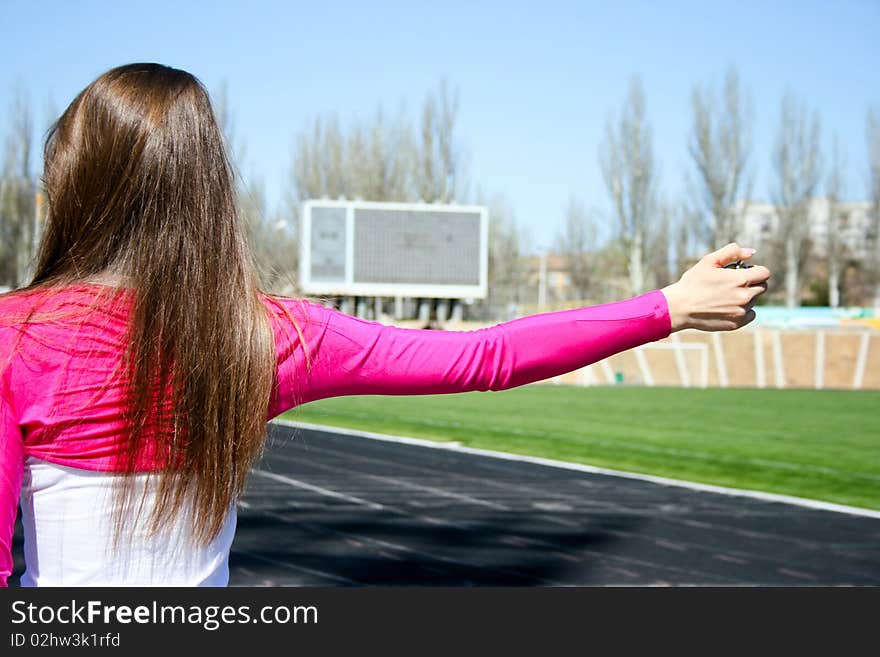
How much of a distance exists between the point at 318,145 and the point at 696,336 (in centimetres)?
2167

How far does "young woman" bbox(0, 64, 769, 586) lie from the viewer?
3.93 feet

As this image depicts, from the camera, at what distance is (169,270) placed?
48.0 inches

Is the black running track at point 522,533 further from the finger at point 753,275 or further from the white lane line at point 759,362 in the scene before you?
the white lane line at point 759,362

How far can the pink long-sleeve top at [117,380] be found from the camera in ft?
3.87

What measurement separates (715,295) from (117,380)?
73cm

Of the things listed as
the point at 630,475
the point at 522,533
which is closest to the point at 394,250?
the point at 630,475

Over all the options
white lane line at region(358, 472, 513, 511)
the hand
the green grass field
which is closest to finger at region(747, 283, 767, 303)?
the hand

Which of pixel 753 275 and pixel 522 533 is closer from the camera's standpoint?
pixel 753 275

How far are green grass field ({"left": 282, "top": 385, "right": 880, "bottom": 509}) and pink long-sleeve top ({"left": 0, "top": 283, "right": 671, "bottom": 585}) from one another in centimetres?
761

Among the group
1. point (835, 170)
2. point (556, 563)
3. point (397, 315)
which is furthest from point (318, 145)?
point (556, 563)

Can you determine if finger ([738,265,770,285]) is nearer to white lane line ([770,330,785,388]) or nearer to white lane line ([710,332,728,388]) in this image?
white lane line ([710,332,728,388])

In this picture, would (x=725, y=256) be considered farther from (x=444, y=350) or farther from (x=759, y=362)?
(x=759, y=362)
